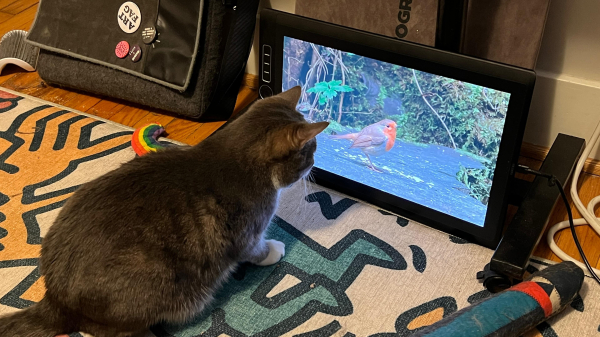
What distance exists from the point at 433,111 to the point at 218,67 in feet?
2.31

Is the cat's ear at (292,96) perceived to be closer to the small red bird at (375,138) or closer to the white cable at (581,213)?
the small red bird at (375,138)

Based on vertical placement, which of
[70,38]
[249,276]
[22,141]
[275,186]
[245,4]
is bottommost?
[249,276]

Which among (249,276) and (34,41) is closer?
(249,276)

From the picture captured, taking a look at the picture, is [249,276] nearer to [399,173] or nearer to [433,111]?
[399,173]

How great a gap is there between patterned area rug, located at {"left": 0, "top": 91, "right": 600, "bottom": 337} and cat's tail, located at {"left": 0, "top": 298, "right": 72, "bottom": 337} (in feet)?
0.46

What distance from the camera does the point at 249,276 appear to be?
4.17 feet

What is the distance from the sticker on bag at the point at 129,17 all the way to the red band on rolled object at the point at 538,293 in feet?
4.26

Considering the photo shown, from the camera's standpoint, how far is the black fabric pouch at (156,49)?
1.60m

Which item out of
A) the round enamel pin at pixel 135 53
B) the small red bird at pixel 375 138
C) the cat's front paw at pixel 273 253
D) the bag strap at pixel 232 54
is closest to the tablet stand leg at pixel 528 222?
the small red bird at pixel 375 138

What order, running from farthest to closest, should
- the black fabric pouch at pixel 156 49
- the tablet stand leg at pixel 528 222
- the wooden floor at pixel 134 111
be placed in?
the black fabric pouch at pixel 156 49 → the wooden floor at pixel 134 111 → the tablet stand leg at pixel 528 222

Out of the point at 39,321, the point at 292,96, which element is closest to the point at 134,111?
the point at 292,96

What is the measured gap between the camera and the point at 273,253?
1.28 metres

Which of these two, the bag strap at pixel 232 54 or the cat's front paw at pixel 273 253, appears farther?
the bag strap at pixel 232 54

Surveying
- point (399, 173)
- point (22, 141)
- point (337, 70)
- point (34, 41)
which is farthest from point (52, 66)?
point (399, 173)
